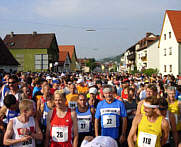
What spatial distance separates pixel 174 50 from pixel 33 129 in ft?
116

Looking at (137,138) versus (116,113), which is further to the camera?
(116,113)

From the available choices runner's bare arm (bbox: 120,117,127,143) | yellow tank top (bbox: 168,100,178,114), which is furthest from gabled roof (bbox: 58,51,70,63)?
runner's bare arm (bbox: 120,117,127,143)

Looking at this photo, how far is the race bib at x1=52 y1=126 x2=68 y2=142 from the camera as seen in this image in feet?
12.5

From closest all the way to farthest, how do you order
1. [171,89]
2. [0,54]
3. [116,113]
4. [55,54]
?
[116,113]
[171,89]
[0,54]
[55,54]


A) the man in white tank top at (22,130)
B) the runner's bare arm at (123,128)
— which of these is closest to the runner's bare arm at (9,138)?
the man in white tank top at (22,130)

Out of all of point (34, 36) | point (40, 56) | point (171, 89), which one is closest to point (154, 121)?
point (171, 89)

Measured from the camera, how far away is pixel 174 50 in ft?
117

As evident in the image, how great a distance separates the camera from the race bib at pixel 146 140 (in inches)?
137

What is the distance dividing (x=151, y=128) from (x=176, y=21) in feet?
123

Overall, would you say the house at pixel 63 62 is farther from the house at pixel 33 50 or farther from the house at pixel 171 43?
the house at pixel 171 43

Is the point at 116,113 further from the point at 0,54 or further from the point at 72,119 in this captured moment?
the point at 0,54

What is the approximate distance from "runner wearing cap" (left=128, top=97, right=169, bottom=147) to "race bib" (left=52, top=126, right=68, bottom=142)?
3.58 feet

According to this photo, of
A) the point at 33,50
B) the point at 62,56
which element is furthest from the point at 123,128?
the point at 62,56

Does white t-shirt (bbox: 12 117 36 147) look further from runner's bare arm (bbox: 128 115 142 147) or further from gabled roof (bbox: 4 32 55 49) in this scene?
gabled roof (bbox: 4 32 55 49)
